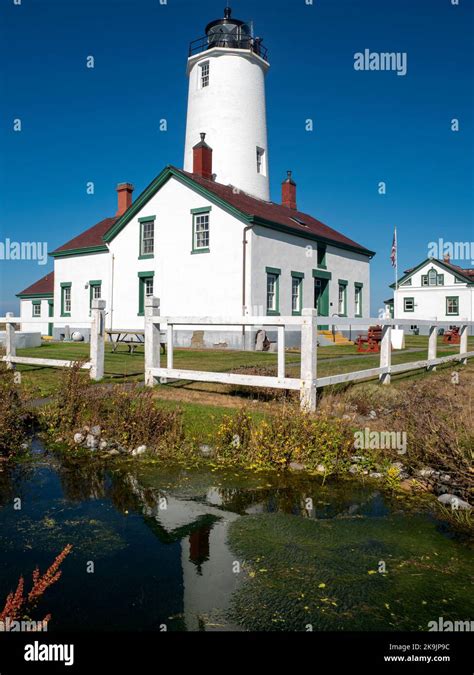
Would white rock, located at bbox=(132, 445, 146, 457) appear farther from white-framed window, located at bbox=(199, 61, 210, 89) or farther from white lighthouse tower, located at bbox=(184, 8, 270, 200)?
white-framed window, located at bbox=(199, 61, 210, 89)

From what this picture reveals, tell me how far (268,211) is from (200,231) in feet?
12.9

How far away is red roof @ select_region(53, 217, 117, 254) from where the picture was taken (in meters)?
31.0

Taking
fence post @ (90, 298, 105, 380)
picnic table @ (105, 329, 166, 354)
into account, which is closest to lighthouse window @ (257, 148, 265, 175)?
picnic table @ (105, 329, 166, 354)

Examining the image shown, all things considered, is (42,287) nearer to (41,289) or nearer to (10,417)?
(41,289)

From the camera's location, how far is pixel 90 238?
31969 millimetres

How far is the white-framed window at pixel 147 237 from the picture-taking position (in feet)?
87.6

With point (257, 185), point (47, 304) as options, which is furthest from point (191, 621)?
point (47, 304)

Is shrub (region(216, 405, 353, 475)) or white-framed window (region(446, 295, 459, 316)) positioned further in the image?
white-framed window (region(446, 295, 459, 316))

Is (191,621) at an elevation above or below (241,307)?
below

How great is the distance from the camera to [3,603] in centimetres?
348

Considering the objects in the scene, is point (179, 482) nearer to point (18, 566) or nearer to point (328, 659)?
point (18, 566)

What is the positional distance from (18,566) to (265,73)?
103ft

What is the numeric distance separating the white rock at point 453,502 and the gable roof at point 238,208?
18.8 metres

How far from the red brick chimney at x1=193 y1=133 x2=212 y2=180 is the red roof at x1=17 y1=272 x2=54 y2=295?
16270mm
